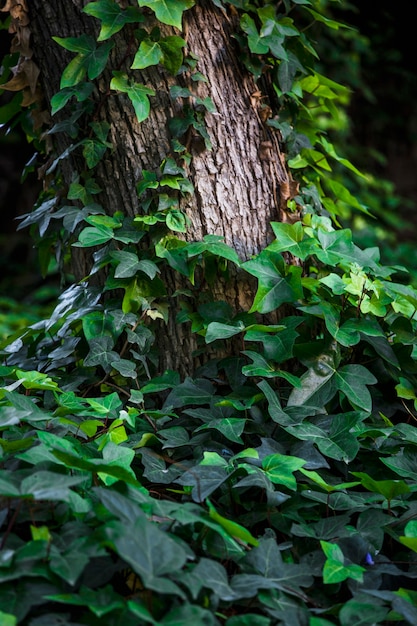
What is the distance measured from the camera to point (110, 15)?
169 centimetres

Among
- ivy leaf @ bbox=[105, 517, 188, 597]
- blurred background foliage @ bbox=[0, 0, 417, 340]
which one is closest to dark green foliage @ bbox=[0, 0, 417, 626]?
ivy leaf @ bbox=[105, 517, 188, 597]

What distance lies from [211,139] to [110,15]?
17.2 inches

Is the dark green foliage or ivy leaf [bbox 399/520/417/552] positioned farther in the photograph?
ivy leaf [bbox 399/520/417/552]

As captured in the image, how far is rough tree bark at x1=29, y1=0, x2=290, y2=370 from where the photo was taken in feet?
5.88

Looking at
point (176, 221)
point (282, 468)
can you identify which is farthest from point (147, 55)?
point (282, 468)

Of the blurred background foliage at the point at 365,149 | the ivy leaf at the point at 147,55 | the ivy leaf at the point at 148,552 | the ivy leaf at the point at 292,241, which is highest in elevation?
the ivy leaf at the point at 147,55

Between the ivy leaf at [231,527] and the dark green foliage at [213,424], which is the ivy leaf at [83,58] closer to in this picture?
the dark green foliage at [213,424]

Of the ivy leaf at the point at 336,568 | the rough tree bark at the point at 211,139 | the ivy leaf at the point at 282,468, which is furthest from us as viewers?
the rough tree bark at the point at 211,139

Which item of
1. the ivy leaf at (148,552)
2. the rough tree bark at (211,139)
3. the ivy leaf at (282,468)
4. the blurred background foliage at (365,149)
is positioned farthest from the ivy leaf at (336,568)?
the blurred background foliage at (365,149)

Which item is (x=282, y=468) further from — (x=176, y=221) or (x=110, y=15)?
(x=110, y=15)

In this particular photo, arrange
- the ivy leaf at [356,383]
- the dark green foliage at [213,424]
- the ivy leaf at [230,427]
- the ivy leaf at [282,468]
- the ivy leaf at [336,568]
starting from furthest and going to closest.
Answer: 1. the ivy leaf at [356,383]
2. the ivy leaf at [230,427]
3. the ivy leaf at [282,468]
4. the ivy leaf at [336,568]
5. the dark green foliage at [213,424]

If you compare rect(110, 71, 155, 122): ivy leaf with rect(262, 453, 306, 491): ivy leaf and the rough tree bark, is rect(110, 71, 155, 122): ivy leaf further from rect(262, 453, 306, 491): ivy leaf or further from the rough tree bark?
rect(262, 453, 306, 491): ivy leaf

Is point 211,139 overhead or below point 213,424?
overhead

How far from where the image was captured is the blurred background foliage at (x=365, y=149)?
608 cm
